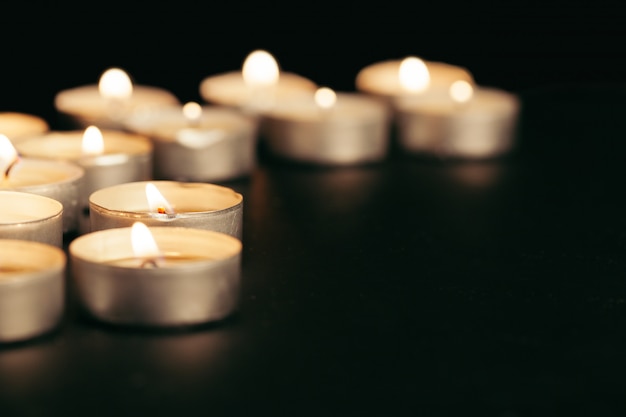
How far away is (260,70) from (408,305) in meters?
0.89

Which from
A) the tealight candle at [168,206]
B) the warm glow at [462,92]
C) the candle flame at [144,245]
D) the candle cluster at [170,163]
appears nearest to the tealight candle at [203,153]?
the candle cluster at [170,163]

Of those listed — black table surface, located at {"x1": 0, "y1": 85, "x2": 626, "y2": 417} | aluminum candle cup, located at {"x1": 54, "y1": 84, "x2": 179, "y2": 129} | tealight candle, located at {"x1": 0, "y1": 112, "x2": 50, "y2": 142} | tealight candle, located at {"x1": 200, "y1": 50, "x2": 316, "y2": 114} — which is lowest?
black table surface, located at {"x1": 0, "y1": 85, "x2": 626, "y2": 417}

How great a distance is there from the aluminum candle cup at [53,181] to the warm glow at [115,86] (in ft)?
1.29

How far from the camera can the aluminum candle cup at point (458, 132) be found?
67.7 inches

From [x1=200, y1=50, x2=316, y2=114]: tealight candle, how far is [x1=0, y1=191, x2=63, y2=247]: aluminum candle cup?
62 cm

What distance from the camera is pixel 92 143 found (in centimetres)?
142

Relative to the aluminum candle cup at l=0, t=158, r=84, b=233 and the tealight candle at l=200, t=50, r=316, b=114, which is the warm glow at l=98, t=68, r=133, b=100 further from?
the aluminum candle cup at l=0, t=158, r=84, b=233

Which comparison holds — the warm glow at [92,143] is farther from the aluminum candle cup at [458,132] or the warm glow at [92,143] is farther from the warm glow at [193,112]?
the aluminum candle cup at [458,132]

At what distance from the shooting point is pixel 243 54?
9.09ft

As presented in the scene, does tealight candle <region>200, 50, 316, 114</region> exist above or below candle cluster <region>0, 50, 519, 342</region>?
above

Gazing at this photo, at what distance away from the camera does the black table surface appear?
33.5 inches

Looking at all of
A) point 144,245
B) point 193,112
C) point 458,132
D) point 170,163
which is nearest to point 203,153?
point 170,163

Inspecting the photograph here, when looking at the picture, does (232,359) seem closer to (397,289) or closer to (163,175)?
(397,289)

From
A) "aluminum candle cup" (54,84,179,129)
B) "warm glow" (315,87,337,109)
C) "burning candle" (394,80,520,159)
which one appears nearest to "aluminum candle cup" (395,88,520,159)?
"burning candle" (394,80,520,159)
